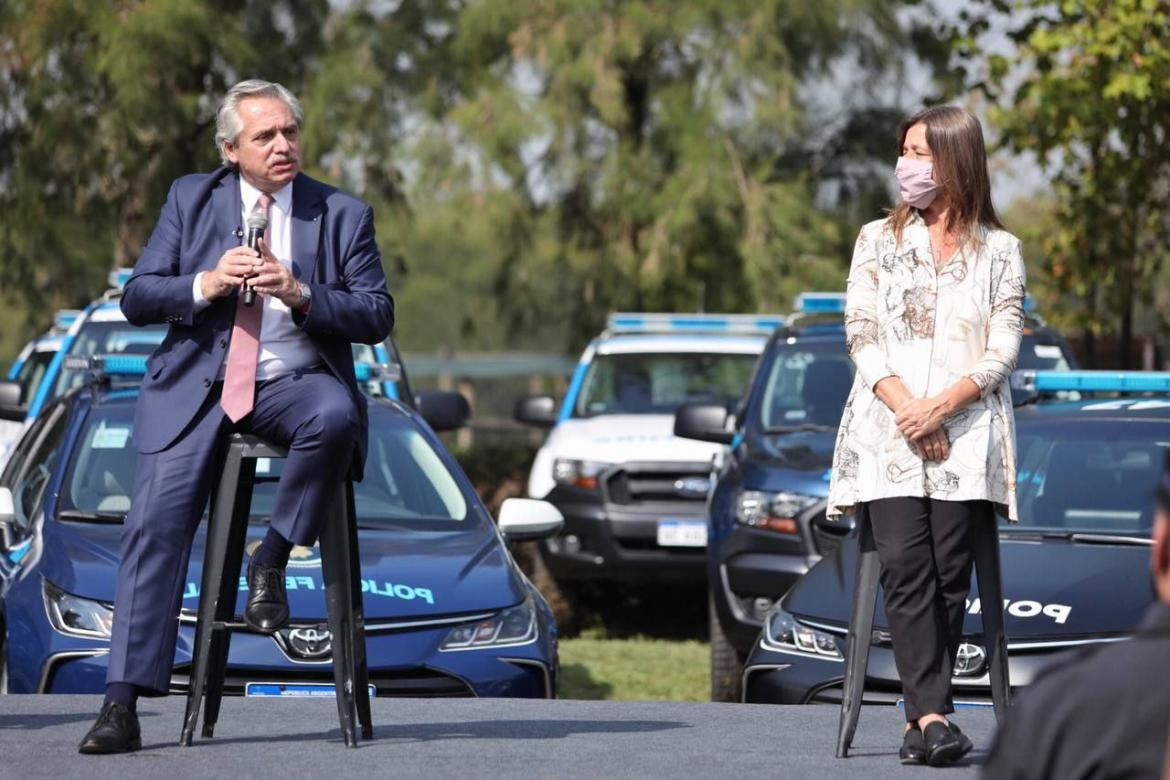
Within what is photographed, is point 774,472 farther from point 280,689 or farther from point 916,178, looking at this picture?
point 916,178

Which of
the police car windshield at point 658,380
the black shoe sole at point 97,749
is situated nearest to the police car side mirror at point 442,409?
the police car windshield at point 658,380

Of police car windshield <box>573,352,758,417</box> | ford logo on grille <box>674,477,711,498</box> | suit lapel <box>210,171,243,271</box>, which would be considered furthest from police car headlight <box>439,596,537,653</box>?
police car windshield <box>573,352,758,417</box>

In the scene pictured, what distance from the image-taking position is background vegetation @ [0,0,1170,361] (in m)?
20.5

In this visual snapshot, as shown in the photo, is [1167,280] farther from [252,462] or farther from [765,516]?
[252,462]

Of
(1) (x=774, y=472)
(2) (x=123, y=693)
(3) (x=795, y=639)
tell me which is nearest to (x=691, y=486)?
(1) (x=774, y=472)

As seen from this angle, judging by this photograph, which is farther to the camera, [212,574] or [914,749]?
[212,574]

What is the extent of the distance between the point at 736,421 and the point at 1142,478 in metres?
3.64

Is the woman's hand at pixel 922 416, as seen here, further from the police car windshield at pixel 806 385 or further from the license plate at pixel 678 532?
the license plate at pixel 678 532

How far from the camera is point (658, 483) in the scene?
13.7m

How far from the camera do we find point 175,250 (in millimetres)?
A: 5512

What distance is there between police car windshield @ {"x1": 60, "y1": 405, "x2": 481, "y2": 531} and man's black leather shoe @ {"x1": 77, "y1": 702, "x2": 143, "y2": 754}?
2.78 metres

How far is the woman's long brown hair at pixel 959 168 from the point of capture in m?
5.48

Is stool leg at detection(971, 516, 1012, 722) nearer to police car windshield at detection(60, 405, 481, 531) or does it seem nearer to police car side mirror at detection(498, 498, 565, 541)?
police car side mirror at detection(498, 498, 565, 541)

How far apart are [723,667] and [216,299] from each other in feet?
17.7
